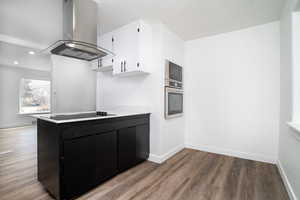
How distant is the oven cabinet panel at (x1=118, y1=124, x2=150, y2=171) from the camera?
2.08 metres

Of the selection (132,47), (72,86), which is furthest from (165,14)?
(72,86)

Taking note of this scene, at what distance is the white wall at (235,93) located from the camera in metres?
2.46

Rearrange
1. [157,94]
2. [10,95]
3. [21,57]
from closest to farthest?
[157,94]
[21,57]
[10,95]

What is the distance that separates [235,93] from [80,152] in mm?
2883

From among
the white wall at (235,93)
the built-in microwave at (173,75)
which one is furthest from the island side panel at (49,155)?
the white wall at (235,93)

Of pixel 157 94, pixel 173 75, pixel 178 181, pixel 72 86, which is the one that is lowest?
pixel 178 181

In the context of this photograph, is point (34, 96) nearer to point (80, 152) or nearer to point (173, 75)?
point (80, 152)

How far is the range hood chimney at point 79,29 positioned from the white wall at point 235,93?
217 centimetres

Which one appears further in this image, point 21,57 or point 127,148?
point 21,57

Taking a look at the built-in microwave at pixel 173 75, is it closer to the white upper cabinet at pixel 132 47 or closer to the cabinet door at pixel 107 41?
the white upper cabinet at pixel 132 47

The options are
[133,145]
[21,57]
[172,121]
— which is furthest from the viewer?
[21,57]

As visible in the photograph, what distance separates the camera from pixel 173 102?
283 cm

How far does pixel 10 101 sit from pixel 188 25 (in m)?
7.32

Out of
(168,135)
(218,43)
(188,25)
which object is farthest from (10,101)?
(218,43)
